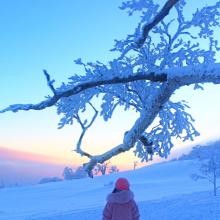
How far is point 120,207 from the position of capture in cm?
372

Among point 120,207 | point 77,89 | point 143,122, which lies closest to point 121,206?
point 120,207

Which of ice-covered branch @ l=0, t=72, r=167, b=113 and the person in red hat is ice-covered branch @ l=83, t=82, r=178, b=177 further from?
the person in red hat

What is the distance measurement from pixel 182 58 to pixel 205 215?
35.2 ft

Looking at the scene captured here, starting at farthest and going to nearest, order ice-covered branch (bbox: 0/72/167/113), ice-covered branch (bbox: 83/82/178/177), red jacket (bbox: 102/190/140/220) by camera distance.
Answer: red jacket (bbox: 102/190/140/220) → ice-covered branch (bbox: 83/82/178/177) → ice-covered branch (bbox: 0/72/167/113)

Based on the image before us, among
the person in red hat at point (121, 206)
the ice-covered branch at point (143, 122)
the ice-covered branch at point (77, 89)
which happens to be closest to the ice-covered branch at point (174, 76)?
the ice-covered branch at point (77, 89)

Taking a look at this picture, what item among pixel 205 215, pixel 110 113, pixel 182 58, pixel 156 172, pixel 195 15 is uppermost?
pixel 195 15

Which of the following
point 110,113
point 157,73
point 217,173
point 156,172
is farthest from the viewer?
point 156,172

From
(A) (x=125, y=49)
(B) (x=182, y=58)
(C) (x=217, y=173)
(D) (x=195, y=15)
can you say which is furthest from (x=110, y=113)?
(C) (x=217, y=173)

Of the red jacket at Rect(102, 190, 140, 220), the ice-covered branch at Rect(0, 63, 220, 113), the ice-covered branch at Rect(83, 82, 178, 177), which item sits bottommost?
the red jacket at Rect(102, 190, 140, 220)

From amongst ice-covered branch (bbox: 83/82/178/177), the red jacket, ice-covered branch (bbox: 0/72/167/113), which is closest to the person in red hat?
the red jacket

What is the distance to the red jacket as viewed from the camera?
368 cm

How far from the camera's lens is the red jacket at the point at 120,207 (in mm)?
3680

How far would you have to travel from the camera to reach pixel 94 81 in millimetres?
3504

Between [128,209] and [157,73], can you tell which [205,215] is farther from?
[157,73]
